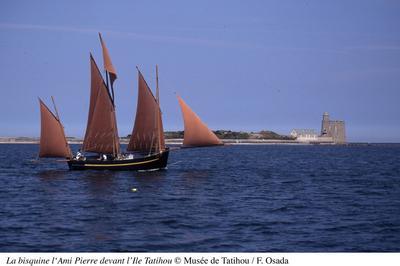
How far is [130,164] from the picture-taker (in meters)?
72.4

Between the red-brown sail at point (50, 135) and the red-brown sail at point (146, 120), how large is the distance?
25.8 ft

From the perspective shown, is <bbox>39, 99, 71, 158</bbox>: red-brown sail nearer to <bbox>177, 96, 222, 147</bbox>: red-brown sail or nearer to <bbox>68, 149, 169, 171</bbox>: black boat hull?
<bbox>68, 149, 169, 171</bbox>: black boat hull

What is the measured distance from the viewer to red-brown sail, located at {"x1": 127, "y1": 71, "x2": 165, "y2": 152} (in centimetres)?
6938

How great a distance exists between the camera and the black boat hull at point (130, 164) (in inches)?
2844

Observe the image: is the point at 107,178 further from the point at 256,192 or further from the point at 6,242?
the point at 6,242

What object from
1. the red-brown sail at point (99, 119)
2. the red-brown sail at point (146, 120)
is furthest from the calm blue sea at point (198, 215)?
the red-brown sail at point (99, 119)

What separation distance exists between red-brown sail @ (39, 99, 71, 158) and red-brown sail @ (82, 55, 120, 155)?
3.03 m

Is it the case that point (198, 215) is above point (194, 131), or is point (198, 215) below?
below

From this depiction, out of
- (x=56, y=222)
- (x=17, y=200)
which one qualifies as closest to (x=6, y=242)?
(x=56, y=222)

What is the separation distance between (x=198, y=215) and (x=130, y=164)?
3557cm

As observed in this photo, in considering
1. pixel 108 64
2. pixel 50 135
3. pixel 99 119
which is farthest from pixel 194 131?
pixel 50 135

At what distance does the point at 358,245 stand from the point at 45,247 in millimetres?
12885

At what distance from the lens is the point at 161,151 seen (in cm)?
7306

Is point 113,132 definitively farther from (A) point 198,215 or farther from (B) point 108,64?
(A) point 198,215
